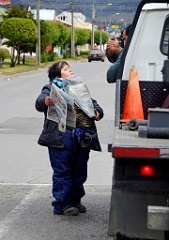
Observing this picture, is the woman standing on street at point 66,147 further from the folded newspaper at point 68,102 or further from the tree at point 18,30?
the tree at point 18,30

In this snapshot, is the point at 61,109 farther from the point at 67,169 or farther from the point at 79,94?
the point at 67,169

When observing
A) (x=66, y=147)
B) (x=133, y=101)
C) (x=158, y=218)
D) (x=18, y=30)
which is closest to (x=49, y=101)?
(x=66, y=147)

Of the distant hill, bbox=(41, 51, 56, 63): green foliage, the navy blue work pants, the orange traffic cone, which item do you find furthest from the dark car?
the orange traffic cone

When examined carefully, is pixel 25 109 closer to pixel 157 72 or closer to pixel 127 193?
pixel 157 72

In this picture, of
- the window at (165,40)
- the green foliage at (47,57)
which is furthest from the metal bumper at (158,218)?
the green foliage at (47,57)

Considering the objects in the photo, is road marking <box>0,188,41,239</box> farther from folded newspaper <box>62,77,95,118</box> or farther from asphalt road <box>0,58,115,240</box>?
folded newspaper <box>62,77,95,118</box>

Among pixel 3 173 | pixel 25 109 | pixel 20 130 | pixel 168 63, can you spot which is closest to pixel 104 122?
pixel 20 130

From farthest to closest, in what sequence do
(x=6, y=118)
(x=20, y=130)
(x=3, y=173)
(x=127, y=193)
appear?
(x=6, y=118), (x=20, y=130), (x=3, y=173), (x=127, y=193)

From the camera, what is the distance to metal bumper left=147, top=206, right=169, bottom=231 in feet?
15.1

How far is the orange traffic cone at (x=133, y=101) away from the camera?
20.4 feet

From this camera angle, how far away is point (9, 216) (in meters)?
7.16

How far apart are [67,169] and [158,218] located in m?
2.40

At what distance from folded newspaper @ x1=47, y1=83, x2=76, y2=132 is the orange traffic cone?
60 centimetres

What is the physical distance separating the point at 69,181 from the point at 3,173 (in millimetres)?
2846
